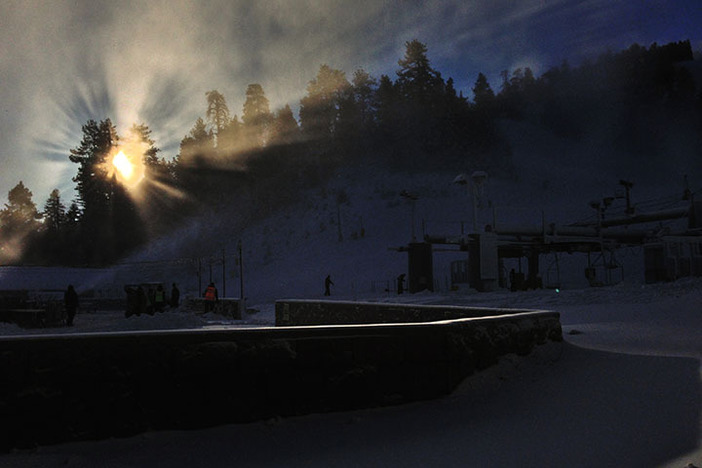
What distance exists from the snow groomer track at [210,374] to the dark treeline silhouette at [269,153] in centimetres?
6718

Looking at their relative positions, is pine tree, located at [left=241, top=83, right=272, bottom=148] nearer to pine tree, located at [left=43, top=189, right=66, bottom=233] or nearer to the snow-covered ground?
pine tree, located at [left=43, top=189, right=66, bottom=233]

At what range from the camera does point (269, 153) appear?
8119 cm

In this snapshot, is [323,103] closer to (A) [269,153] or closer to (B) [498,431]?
(A) [269,153]

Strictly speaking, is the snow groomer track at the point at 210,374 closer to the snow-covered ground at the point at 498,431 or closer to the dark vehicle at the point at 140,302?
the snow-covered ground at the point at 498,431

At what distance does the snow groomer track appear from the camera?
3.47 meters

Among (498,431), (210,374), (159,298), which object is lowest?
(498,431)

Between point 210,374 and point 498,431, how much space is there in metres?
2.30

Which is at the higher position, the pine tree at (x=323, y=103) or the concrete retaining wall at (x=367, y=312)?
the pine tree at (x=323, y=103)

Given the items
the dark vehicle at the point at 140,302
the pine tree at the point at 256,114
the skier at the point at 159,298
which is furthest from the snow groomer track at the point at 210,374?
the pine tree at the point at 256,114

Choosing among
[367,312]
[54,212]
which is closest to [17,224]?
[54,212]

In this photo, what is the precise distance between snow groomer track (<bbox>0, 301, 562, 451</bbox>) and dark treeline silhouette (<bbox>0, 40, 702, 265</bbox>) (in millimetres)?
67179

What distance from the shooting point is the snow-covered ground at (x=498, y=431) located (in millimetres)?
3469

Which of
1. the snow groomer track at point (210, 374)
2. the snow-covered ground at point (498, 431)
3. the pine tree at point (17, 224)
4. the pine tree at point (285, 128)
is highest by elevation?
the pine tree at point (285, 128)

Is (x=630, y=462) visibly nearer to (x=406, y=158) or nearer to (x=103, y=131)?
(x=406, y=158)
